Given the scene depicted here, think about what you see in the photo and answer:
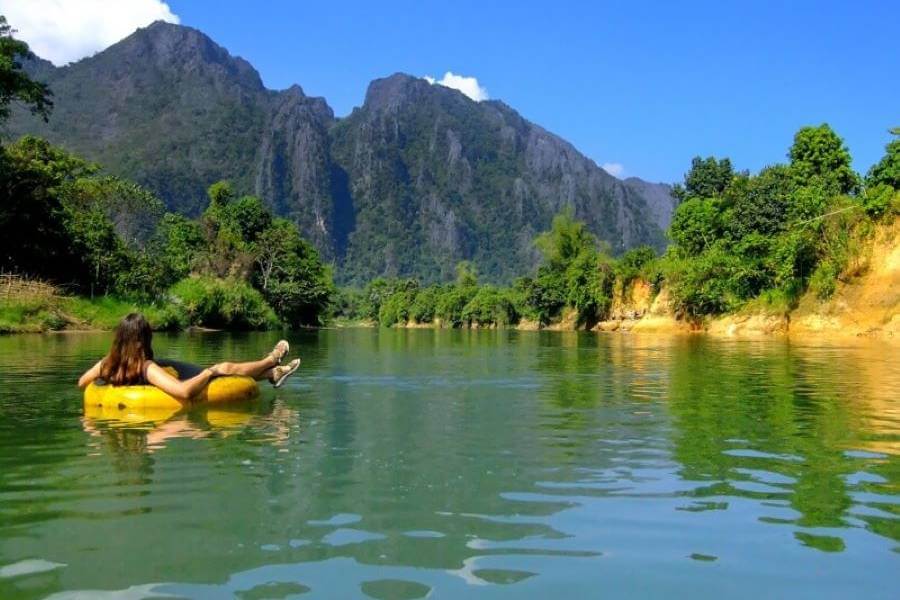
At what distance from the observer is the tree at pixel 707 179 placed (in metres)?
62.9

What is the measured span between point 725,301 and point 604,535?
46.4m

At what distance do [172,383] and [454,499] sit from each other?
17.8 feet

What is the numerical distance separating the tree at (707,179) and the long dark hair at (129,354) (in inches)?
2277

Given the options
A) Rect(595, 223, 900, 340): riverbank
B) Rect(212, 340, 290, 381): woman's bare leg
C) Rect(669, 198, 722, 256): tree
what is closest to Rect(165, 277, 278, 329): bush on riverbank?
Rect(669, 198, 722, 256): tree

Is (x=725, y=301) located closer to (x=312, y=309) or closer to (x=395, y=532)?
(x=312, y=309)

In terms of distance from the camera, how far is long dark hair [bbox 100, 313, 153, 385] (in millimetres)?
9570

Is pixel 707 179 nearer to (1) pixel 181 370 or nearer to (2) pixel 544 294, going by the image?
(2) pixel 544 294

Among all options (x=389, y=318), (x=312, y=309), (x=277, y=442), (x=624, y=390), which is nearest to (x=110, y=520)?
(x=277, y=442)

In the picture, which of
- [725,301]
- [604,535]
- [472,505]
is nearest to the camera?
[604,535]

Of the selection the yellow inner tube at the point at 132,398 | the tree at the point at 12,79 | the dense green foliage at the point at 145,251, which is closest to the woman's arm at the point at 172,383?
the yellow inner tube at the point at 132,398

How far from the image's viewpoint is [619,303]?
65000 millimetres

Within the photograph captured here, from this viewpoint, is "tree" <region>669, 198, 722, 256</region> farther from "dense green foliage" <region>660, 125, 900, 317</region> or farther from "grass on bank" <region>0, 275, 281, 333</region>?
"grass on bank" <region>0, 275, 281, 333</region>

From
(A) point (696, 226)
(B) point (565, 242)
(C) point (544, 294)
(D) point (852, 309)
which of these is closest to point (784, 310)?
(D) point (852, 309)

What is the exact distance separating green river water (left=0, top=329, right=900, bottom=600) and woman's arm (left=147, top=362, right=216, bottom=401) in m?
0.27
